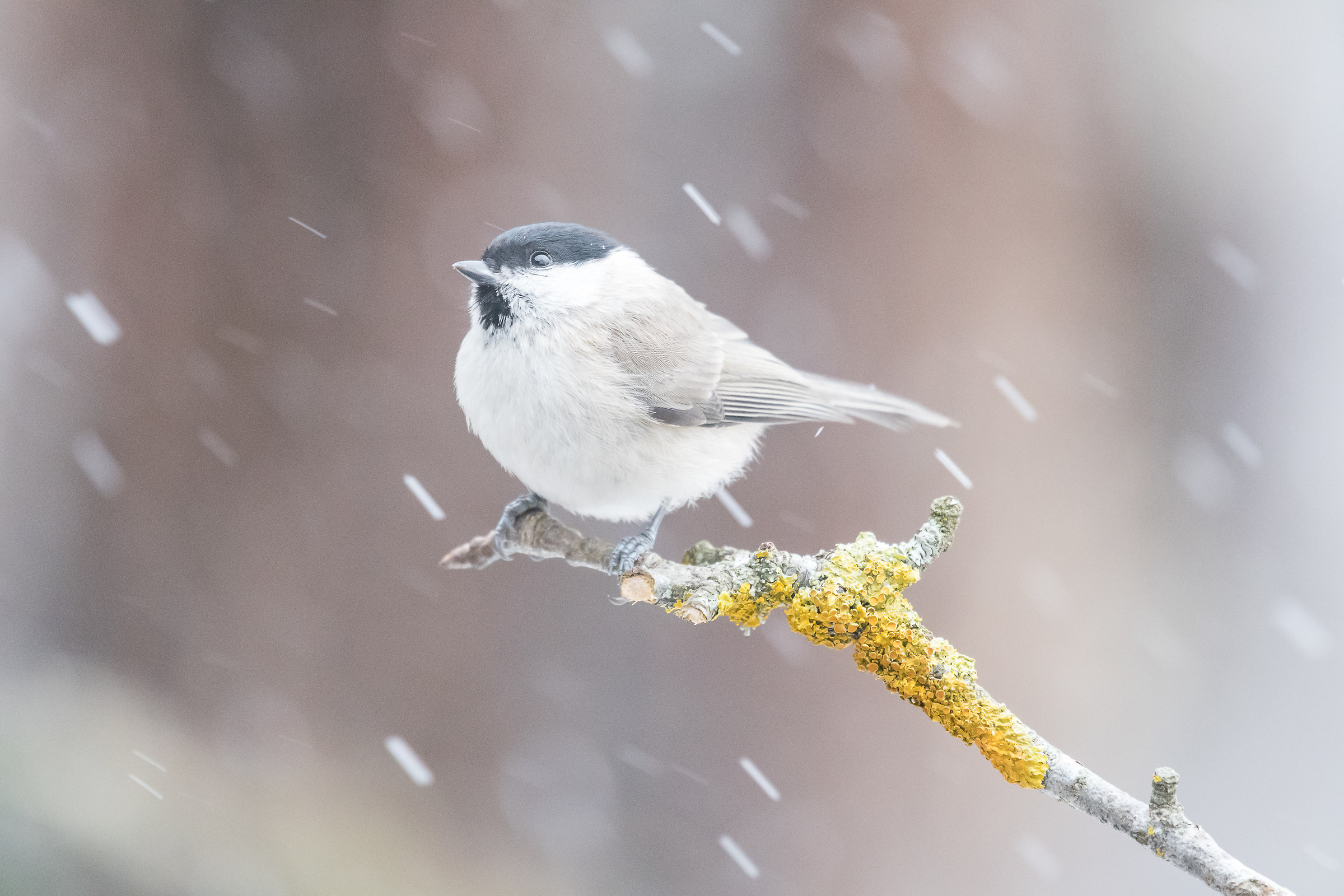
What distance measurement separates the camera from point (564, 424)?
3.17ft

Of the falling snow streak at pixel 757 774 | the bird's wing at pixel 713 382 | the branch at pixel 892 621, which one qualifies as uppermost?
the bird's wing at pixel 713 382

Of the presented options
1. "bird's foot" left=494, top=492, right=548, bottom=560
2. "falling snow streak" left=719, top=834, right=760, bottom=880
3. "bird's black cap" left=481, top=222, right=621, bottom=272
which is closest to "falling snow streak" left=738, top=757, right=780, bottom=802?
"falling snow streak" left=719, top=834, right=760, bottom=880

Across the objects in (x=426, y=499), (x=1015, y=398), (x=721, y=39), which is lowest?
(x=426, y=499)

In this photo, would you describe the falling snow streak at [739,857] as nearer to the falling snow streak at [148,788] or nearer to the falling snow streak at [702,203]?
the falling snow streak at [148,788]

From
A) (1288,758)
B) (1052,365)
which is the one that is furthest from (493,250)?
(1288,758)

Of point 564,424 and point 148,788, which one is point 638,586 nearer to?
point 564,424

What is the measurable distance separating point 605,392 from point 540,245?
19 cm

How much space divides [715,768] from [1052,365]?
1.36 m

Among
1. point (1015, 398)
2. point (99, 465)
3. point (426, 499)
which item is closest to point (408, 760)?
point (426, 499)

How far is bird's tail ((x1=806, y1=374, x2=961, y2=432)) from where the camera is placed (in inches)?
42.5

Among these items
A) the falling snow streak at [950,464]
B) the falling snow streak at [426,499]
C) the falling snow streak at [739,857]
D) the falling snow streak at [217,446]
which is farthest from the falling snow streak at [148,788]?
the falling snow streak at [950,464]

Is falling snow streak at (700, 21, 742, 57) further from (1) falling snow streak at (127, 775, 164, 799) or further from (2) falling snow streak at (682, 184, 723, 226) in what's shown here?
(1) falling snow streak at (127, 775, 164, 799)

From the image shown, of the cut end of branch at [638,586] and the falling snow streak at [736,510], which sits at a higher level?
the falling snow streak at [736,510]

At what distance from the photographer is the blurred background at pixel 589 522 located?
79.0 inches
